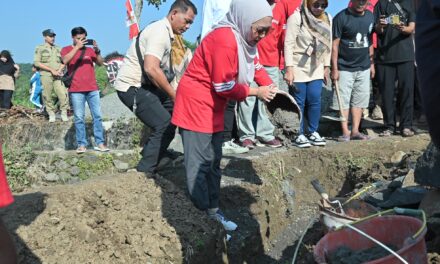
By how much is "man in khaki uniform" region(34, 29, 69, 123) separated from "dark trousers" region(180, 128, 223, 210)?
6.88 metres

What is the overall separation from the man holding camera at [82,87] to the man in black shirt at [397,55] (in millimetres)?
4097

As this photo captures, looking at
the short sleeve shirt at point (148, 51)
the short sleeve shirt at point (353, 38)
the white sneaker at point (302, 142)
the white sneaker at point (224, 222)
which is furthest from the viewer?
the short sleeve shirt at point (353, 38)

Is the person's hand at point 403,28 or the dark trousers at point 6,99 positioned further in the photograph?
the dark trousers at point 6,99

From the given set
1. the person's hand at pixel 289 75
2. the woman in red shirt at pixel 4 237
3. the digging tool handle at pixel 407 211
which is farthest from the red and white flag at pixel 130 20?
the digging tool handle at pixel 407 211

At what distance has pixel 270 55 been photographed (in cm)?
685

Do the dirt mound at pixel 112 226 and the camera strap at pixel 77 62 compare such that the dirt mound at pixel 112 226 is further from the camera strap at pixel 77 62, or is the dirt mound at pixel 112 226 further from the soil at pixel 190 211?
the camera strap at pixel 77 62

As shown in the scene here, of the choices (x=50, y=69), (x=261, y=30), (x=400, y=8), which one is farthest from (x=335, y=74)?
(x=50, y=69)

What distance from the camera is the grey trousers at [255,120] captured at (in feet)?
22.0

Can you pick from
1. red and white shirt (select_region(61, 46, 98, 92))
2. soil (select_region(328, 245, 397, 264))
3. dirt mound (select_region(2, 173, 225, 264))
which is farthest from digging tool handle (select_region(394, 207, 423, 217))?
red and white shirt (select_region(61, 46, 98, 92))

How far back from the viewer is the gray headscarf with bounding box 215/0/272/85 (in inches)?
157

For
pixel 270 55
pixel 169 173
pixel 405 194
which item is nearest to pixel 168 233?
pixel 169 173

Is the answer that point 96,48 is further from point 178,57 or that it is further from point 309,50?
point 309,50

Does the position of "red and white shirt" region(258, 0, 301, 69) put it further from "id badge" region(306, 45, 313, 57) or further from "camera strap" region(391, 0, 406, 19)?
"camera strap" region(391, 0, 406, 19)

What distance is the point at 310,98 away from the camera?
22.6 ft
